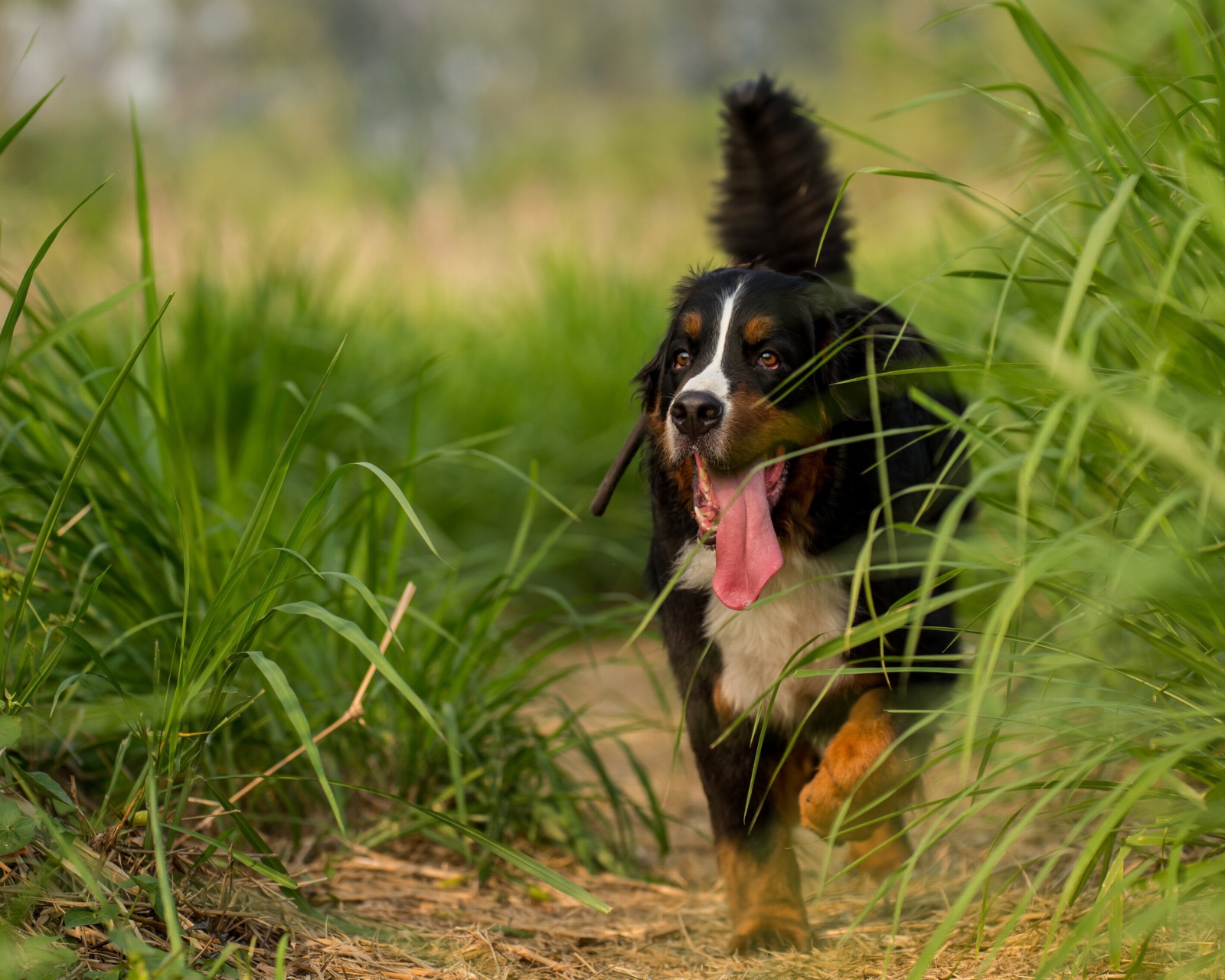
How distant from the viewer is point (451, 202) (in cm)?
1088

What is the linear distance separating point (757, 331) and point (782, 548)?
475 mm

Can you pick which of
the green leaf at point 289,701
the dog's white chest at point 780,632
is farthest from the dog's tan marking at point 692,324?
the green leaf at point 289,701

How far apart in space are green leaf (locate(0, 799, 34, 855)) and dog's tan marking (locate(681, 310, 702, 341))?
1.62m

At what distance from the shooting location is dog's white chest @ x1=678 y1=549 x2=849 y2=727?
2490 mm

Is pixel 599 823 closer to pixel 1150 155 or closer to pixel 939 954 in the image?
pixel 939 954

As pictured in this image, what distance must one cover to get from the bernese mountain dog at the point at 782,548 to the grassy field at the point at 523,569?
0.14m

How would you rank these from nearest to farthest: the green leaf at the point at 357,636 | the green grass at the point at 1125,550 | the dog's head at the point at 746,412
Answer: the green grass at the point at 1125,550 → the green leaf at the point at 357,636 → the dog's head at the point at 746,412

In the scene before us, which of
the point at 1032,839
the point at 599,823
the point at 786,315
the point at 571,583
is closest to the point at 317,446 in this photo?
the point at 571,583

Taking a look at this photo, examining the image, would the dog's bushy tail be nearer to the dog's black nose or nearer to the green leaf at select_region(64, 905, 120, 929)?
the dog's black nose

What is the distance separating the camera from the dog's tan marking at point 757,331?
8.34 ft

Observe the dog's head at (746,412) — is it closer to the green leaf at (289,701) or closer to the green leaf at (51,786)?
the green leaf at (289,701)

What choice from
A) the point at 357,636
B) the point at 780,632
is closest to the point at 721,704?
the point at 780,632

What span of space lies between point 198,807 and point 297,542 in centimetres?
100

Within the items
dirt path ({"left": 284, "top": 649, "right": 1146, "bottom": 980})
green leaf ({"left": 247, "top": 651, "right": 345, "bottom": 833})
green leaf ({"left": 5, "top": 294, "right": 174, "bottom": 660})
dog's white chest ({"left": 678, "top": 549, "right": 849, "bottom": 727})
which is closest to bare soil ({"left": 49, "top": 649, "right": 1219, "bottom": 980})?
dirt path ({"left": 284, "top": 649, "right": 1146, "bottom": 980})
